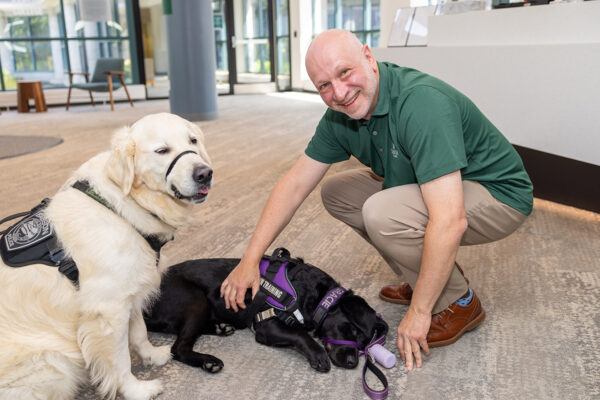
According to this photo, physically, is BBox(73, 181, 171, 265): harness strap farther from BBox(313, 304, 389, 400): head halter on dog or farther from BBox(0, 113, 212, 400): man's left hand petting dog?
BBox(313, 304, 389, 400): head halter on dog

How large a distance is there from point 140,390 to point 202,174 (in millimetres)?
647

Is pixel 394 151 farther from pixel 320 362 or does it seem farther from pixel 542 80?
pixel 542 80

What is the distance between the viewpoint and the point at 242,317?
175 cm

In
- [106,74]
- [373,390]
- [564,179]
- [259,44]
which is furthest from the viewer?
[259,44]

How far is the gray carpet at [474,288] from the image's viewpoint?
4.81ft

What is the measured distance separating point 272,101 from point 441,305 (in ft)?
28.2

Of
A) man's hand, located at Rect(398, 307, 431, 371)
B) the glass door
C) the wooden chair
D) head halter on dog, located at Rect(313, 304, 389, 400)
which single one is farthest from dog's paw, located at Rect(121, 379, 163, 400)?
the glass door

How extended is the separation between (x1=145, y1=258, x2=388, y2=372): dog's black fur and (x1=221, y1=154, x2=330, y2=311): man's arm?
0.06m

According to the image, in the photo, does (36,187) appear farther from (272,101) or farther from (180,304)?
(272,101)

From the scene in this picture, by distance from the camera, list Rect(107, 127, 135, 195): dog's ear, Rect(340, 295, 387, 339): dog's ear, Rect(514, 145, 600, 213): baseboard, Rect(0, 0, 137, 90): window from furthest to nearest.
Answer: Rect(0, 0, 137, 90): window → Rect(514, 145, 600, 213): baseboard → Rect(340, 295, 387, 339): dog's ear → Rect(107, 127, 135, 195): dog's ear

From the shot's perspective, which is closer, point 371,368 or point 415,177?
point 371,368

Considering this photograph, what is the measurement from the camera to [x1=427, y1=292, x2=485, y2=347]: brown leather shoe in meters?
1.66

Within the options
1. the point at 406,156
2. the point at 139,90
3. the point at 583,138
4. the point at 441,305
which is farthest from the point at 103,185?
the point at 139,90

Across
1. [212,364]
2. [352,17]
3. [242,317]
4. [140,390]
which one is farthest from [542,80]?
[352,17]
